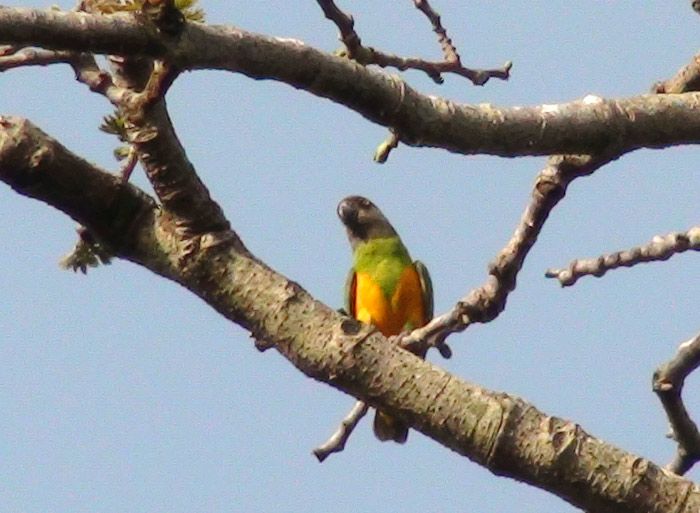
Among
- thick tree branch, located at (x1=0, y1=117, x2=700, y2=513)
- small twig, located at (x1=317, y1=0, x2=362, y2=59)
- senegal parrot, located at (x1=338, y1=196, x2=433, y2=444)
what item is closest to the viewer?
thick tree branch, located at (x1=0, y1=117, x2=700, y2=513)

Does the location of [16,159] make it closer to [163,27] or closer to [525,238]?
[163,27]

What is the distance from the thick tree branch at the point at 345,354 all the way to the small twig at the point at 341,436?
1.17m

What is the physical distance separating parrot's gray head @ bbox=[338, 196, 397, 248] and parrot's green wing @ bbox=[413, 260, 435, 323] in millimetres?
707

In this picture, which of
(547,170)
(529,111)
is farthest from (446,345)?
(529,111)

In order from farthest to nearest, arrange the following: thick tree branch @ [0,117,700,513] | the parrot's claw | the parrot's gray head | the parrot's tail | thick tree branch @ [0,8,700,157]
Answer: the parrot's gray head → the parrot's tail → the parrot's claw → thick tree branch @ [0,117,700,513] → thick tree branch @ [0,8,700,157]

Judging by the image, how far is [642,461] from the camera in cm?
244

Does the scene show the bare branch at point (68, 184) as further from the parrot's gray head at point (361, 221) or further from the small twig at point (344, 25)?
the parrot's gray head at point (361, 221)

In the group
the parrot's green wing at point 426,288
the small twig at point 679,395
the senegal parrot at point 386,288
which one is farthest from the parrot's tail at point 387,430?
the small twig at point 679,395

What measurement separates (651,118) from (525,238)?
665 mm

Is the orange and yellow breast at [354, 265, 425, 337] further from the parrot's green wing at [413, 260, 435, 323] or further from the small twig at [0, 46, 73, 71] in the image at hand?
the small twig at [0, 46, 73, 71]

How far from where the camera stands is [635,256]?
3664 mm

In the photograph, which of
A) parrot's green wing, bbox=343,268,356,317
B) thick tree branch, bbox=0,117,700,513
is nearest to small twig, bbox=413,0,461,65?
thick tree branch, bbox=0,117,700,513

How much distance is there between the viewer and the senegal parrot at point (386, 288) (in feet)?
27.6

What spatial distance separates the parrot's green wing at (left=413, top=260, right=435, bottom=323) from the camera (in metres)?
8.45
